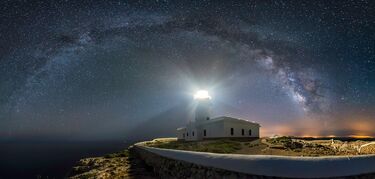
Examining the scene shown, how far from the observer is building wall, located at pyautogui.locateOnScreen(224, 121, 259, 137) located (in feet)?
115

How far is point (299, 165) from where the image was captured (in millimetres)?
6438

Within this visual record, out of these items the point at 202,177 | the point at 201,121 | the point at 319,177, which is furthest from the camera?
the point at 201,121

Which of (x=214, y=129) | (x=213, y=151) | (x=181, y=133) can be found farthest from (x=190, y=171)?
(x=181, y=133)

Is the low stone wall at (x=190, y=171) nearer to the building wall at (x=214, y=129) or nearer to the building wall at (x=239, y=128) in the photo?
the building wall at (x=214, y=129)

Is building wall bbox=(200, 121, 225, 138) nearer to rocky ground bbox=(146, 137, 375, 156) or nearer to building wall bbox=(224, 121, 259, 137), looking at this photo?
building wall bbox=(224, 121, 259, 137)

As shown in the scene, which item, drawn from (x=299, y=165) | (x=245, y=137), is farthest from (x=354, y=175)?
(x=245, y=137)

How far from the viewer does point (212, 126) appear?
123ft

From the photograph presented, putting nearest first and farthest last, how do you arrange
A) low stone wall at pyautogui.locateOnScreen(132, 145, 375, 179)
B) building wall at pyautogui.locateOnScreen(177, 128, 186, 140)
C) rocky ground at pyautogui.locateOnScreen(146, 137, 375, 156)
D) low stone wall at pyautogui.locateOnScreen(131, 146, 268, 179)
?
1. low stone wall at pyautogui.locateOnScreen(132, 145, 375, 179)
2. low stone wall at pyautogui.locateOnScreen(131, 146, 268, 179)
3. rocky ground at pyautogui.locateOnScreen(146, 137, 375, 156)
4. building wall at pyautogui.locateOnScreen(177, 128, 186, 140)

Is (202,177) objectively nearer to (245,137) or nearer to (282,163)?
(282,163)

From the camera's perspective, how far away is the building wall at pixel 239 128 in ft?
115

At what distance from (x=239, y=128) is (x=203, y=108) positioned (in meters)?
8.78

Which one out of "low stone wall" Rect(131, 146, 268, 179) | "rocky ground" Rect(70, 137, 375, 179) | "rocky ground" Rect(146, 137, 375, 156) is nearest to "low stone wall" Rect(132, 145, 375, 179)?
"low stone wall" Rect(131, 146, 268, 179)

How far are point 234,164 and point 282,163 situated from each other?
140cm

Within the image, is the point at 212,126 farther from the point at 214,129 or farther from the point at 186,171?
the point at 186,171
